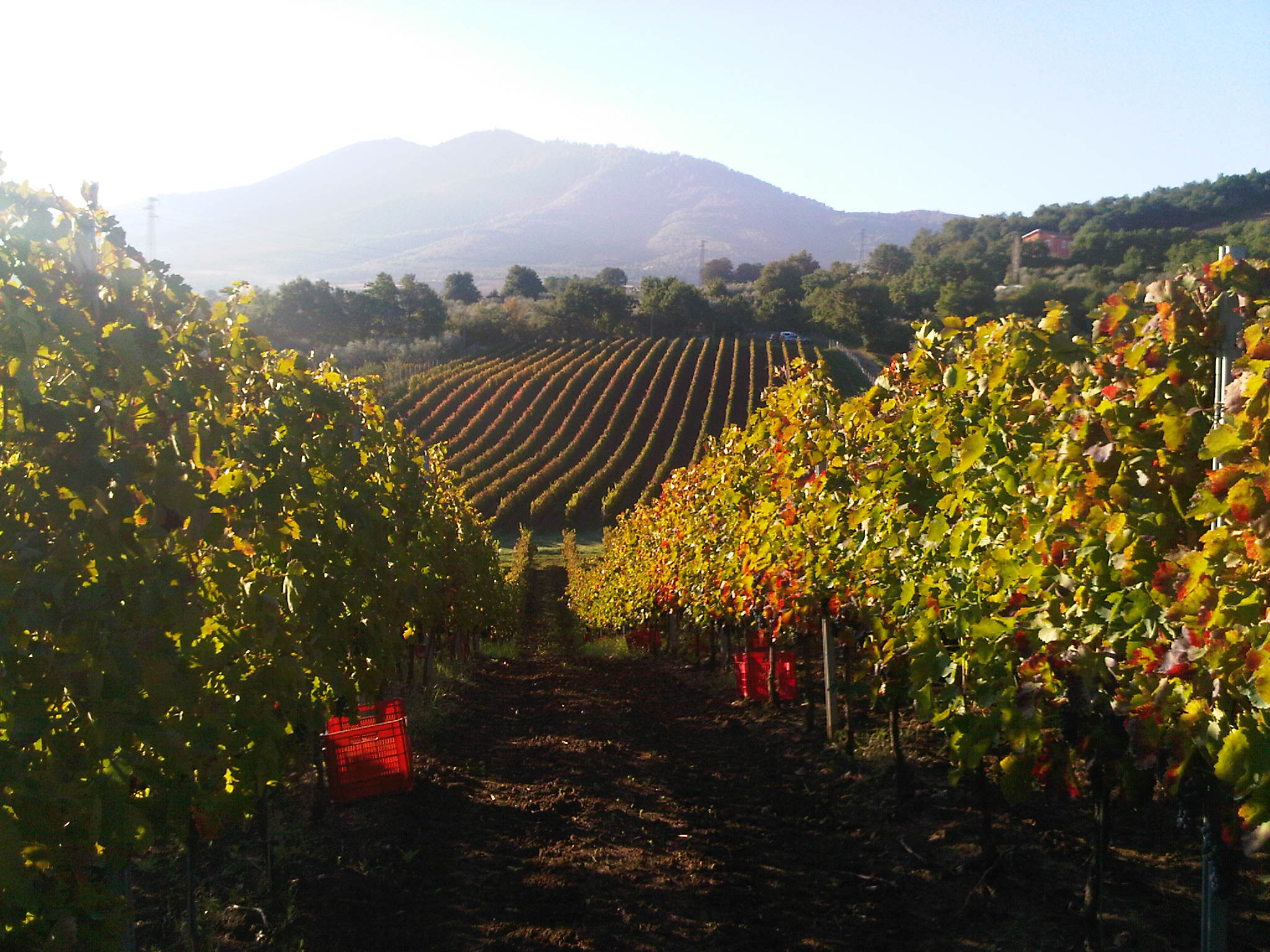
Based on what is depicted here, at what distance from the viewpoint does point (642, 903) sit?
4.49 meters

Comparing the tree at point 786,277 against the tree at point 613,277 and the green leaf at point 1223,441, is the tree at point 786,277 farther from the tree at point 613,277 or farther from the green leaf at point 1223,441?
the green leaf at point 1223,441

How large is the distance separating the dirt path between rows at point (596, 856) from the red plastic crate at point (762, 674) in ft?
2.11

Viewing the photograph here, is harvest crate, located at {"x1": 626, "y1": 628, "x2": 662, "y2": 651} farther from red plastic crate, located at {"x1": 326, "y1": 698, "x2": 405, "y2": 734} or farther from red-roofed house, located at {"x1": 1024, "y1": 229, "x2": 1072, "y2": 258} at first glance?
red-roofed house, located at {"x1": 1024, "y1": 229, "x2": 1072, "y2": 258}

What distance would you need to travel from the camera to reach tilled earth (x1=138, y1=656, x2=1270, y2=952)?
4.11 metres

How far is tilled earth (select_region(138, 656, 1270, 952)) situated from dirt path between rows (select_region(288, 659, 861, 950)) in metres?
Result: 0.02

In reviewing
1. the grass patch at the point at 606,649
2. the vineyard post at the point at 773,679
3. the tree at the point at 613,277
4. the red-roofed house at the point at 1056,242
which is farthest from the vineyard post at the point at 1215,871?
the tree at the point at 613,277

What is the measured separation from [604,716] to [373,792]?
3.78m

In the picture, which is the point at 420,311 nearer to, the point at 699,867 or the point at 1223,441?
the point at 699,867

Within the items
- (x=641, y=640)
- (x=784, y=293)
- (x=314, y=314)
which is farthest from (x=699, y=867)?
(x=314, y=314)

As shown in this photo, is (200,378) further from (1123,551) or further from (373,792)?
(373,792)

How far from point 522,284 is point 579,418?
5750 centimetres

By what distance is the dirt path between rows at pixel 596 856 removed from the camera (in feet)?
13.9

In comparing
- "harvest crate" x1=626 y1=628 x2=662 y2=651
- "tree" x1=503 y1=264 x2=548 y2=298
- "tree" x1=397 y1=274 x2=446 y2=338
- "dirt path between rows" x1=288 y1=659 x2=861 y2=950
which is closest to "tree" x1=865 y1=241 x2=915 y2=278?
"tree" x1=503 y1=264 x2=548 y2=298

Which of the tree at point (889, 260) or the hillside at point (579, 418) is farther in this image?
the tree at point (889, 260)
